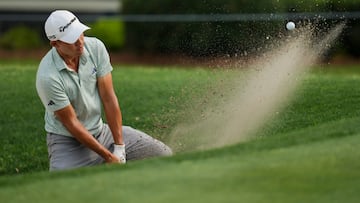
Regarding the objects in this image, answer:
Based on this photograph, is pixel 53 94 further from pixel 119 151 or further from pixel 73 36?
pixel 119 151

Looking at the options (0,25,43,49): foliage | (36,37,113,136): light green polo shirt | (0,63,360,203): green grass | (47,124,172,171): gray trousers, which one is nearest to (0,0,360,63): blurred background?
(0,25,43,49): foliage

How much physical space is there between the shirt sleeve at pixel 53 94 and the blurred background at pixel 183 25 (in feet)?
13.3

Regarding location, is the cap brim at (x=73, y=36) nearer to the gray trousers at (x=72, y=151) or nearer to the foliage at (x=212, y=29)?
the gray trousers at (x=72, y=151)

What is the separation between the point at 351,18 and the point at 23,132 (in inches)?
343

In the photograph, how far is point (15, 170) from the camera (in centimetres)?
801

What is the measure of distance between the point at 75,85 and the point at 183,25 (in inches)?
416

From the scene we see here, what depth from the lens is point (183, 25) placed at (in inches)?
671

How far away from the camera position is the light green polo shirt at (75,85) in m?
6.47

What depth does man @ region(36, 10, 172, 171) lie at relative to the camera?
6.47 meters

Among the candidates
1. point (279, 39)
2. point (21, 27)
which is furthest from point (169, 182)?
point (21, 27)

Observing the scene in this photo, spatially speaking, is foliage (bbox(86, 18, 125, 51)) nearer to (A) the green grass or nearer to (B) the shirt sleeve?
(A) the green grass

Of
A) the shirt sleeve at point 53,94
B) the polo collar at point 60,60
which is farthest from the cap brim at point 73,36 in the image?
the shirt sleeve at point 53,94

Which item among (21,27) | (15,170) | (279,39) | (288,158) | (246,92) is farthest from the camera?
(21,27)

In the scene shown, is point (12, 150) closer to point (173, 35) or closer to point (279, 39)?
point (279, 39)
